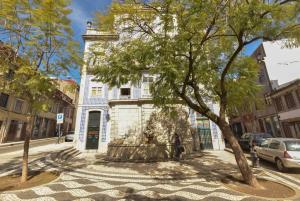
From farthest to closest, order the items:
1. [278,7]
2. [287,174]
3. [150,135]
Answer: [150,135], [287,174], [278,7]

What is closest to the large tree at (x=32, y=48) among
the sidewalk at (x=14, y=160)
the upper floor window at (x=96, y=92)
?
the sidewalk at (x=14, y=160)

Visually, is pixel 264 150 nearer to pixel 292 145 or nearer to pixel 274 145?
pixel 274 145

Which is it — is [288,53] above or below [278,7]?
above

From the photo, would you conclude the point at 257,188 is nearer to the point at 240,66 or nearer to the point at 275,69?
the point at 240,66

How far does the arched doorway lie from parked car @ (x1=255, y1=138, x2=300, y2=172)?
14018 millimetres

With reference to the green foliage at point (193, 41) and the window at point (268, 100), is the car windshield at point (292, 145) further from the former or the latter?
the window at point (268, 100)

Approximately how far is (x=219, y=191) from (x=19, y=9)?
33.0 ft

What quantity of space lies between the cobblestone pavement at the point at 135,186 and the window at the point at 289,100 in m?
16.8

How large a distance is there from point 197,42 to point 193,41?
0.66 ft

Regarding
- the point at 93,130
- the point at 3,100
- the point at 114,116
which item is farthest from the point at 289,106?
the point at 3,100

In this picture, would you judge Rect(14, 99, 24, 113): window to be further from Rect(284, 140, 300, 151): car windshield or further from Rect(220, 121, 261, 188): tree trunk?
Rect(284, 140, 300, 151): car windshield

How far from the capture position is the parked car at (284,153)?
7961 millimetres

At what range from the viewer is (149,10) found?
24.4ft

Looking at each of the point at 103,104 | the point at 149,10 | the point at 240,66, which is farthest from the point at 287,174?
the point at 103,104
